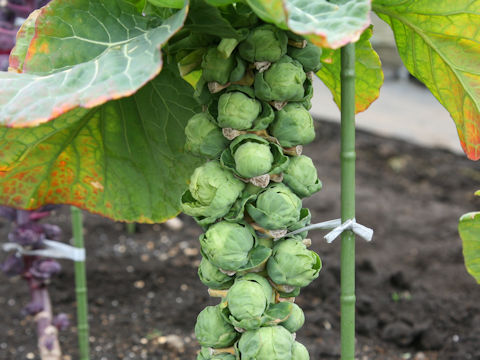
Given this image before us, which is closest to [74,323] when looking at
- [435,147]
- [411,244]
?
[411,244]

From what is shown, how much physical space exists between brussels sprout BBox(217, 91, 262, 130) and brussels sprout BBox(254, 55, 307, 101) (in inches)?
0.8

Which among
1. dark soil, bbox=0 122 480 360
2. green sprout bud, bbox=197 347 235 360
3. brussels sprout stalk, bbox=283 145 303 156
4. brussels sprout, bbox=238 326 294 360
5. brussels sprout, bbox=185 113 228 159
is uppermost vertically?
brussels sprout, bbox=185 113 228 159

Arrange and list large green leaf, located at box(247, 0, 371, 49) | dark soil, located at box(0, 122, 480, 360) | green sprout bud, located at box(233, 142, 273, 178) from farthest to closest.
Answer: dark soil, located at box(0, 122, 480, 360), green sprout bud, located at box(233, 142, 273, 178), large green leaf, located at box(247, 0, 371, 49)

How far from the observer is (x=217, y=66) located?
739mm

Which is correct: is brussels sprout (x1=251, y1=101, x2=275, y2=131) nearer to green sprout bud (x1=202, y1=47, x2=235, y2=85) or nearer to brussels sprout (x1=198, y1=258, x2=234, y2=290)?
green sprout bud (x1=202, y1=47, x2=235, y2=85)

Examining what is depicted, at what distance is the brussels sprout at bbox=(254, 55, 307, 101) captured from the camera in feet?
2.36

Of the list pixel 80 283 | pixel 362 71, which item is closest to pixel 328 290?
pixel 80 283

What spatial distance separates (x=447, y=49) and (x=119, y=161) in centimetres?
50

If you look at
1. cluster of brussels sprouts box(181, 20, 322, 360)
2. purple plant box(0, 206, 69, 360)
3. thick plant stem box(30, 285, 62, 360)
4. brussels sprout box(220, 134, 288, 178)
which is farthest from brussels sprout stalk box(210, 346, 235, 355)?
thick plant stem box(30, 285, 62, 360)

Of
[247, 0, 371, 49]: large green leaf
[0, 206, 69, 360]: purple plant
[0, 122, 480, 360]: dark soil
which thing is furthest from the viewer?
[0, 122, 480, 360]: dark soil

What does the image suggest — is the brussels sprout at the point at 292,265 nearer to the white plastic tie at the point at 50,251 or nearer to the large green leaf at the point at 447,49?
the large green leaf at the point at 447,49

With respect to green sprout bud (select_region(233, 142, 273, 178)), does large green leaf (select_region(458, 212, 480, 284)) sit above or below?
below

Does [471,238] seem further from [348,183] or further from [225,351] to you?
[225,351]

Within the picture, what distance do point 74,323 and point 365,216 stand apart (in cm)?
165
